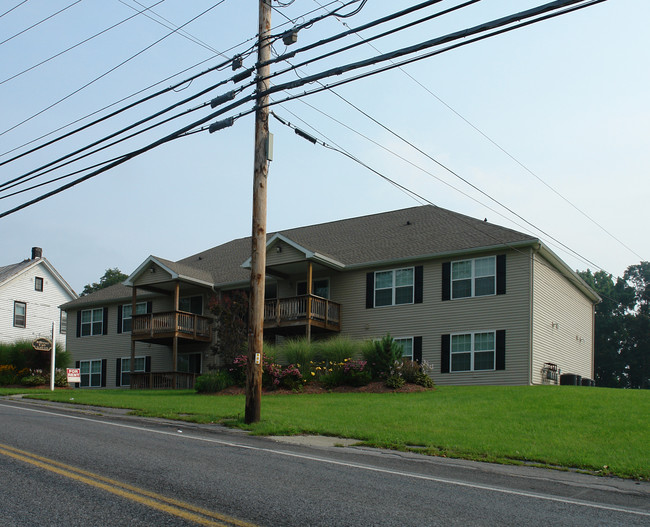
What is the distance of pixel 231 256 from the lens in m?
37.1

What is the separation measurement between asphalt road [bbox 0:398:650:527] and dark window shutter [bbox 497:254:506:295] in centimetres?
1470

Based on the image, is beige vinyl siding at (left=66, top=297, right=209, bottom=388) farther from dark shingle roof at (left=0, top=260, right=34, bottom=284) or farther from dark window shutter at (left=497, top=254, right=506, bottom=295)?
dark window shutter at (left=497, top=254, right=506, bottom=295)

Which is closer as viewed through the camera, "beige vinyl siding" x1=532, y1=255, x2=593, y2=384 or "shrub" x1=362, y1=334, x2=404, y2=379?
"shrub" x1=362, y1=334, x2=404, y2=379

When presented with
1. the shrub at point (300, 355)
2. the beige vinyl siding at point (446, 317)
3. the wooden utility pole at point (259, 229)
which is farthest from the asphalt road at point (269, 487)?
the beige vinyl siding at point (446, 317)

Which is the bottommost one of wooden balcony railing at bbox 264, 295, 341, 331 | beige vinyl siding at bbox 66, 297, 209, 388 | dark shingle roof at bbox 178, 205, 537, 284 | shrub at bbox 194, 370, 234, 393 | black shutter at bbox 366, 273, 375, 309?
shrub at bbox 194, 370, 234, 393

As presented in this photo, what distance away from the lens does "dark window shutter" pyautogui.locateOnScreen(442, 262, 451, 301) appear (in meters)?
27.2

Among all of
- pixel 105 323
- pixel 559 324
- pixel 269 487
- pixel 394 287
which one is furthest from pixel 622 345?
pixel 269 487

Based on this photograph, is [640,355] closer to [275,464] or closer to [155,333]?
[155,333]

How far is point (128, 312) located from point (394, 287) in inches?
599

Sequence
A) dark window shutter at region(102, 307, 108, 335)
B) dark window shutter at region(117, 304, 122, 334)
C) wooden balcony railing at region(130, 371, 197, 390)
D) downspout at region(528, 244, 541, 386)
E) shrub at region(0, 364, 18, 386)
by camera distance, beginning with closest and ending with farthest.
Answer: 1. downspout at region(528, 244, 541, 386)
2. wooden balcony railing at region(130, 371, 197, 390)
3. shrub at region(0, 364, 18, 386)
4. dark window shutter at region(117, 304, 122, 334)
5. dark window shutter at region(102, 307, 108, 335)

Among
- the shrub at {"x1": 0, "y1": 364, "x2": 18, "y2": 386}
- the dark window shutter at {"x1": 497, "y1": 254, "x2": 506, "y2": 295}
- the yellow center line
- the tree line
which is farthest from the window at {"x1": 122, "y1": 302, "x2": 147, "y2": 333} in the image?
the tree line

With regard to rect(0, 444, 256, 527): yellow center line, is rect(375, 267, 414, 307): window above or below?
above

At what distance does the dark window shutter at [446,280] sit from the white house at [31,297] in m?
33.7

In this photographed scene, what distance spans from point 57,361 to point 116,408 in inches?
668
